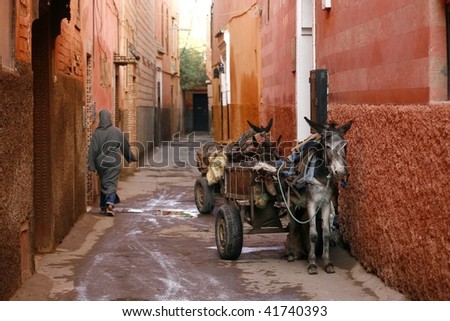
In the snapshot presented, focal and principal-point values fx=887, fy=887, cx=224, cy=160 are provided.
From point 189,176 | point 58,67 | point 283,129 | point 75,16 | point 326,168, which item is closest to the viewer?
point 326,168

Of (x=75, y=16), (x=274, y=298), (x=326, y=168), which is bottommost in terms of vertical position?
(x=274, y=298)

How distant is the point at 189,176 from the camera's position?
23719mm

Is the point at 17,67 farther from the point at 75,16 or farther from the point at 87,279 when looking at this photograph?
the point at 75,16

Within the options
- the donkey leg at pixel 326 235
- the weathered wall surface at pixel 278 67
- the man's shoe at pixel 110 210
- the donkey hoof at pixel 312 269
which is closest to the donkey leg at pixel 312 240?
the donkey hoof at pixel 312 269

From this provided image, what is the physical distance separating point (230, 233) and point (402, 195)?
284cm

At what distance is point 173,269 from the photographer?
973 centimetres

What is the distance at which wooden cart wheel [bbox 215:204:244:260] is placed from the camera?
32.8 ft

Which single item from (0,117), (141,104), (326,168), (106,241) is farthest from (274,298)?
(141,104)

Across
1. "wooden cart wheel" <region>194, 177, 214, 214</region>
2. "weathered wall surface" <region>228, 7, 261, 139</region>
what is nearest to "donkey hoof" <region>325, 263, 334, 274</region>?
"wooden cart wheel" <region>194, 177, 214, 214</region>

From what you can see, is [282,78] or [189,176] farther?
[189,176]

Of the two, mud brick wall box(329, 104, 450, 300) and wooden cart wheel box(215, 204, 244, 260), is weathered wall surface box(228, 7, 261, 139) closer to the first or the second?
wooden cart wheel box(215, 204, 244, 260)

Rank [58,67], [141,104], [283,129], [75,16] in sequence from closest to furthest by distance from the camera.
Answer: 1. [58,67]
2. [75,16]
3. [283,129]
4. [141,104]

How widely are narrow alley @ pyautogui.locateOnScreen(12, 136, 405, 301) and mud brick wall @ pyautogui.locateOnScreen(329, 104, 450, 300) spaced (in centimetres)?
32
